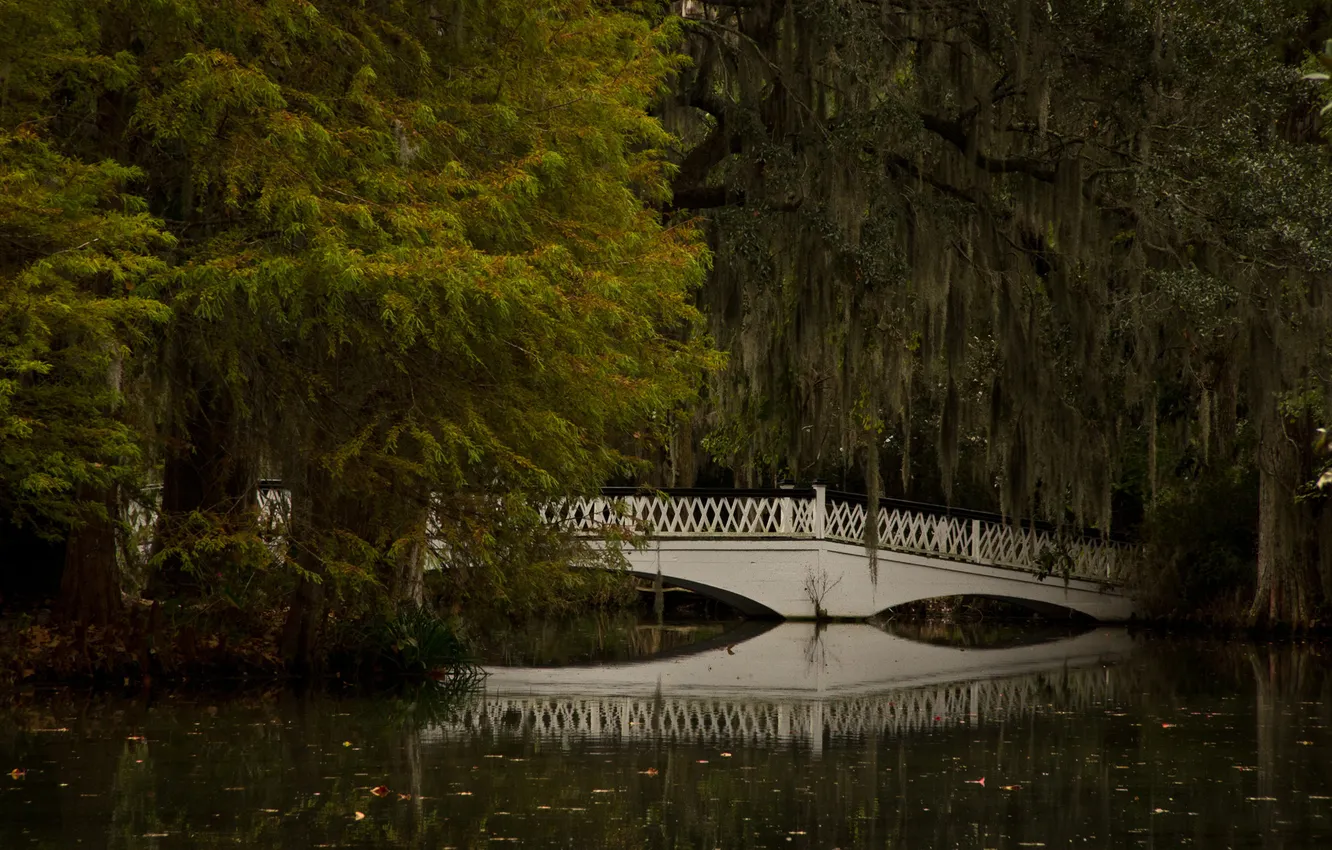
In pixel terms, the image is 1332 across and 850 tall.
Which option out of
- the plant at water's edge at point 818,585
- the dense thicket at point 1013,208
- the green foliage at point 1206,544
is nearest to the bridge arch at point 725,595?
the plant at water's edge at point 818,585

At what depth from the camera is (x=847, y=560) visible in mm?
27906

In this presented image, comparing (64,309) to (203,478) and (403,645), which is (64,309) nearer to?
(203,478)

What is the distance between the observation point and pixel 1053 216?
17375 mm

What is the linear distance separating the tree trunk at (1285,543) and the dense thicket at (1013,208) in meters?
2.13

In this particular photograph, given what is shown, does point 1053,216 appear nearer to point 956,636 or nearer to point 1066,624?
point 956,636

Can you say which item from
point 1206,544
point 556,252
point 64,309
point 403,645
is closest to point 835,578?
point 1206,544

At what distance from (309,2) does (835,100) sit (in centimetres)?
591

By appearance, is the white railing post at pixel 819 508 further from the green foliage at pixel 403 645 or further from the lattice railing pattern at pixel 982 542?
the green foliage at pixel 403 645

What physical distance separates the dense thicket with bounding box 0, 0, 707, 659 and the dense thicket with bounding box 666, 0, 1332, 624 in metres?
1.66

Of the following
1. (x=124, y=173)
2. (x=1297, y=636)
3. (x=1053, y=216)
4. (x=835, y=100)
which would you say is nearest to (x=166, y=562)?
(x=124, y=173)

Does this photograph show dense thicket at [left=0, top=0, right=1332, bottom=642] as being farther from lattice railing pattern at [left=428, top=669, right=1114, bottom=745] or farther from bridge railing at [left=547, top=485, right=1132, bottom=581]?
bridge railing at [left=547, top=485, right=1132, bottom=581]

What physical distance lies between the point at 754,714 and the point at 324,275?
16.1 feet

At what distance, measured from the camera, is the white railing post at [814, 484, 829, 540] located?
27.4 meters

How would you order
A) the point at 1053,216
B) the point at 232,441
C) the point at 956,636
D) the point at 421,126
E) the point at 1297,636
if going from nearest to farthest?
the point at 421,126
the point at 232,441
the point at 1053,216
the point at 1297,636
the point at 956,636
